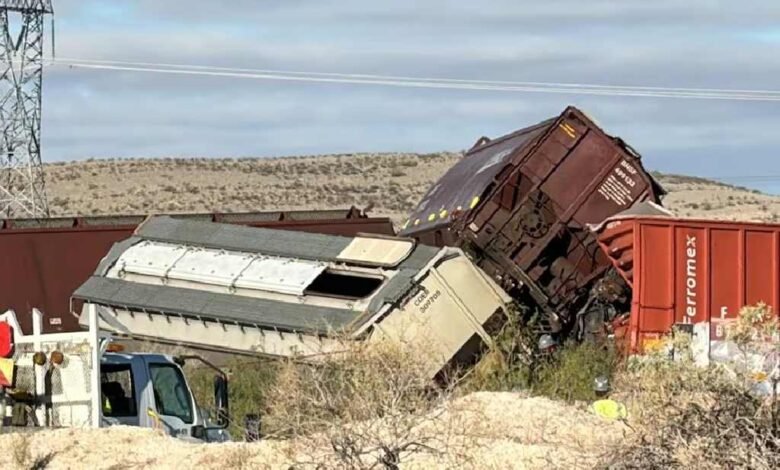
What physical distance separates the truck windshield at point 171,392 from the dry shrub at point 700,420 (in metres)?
4.87

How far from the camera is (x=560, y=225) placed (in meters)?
19.9

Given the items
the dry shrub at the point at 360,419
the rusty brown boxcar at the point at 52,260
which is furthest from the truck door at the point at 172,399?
the rusty brown boxcar at the point at 52,260

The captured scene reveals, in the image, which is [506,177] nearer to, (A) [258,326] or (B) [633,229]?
(B) [633,229]

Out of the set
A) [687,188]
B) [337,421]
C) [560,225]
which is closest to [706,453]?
[337,421]

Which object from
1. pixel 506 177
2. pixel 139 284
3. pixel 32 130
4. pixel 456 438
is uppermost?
pixel 32 130

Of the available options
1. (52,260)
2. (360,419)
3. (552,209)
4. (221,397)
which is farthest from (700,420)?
(52,260)

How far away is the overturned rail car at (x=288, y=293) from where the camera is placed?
57.2 ft

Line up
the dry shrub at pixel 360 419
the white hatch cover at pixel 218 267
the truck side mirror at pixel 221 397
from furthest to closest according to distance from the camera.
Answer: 1. the white hatch cover at pixel 218 267
2. the truck side mirror at pixel 221 397
3. the dry shrub at pixel 360 419

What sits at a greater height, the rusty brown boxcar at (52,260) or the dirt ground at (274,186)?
the dirt ground at (274,186)

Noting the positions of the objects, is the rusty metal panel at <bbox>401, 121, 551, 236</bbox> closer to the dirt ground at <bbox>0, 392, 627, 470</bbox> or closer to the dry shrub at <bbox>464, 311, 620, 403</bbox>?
the dry shrub at <bbox>464, 311, 620, 403</bbox>

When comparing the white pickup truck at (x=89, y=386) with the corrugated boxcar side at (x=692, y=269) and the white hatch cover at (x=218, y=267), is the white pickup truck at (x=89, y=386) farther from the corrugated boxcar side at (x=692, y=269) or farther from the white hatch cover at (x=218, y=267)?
the corrugated boxcar side at (x=692, y=269)

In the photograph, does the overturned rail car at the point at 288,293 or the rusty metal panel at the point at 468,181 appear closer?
the overturned rail car at the point at 288,293

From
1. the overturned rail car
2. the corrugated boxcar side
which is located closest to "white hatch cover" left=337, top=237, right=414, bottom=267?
the overturned rail car

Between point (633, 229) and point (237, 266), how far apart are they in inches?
202
